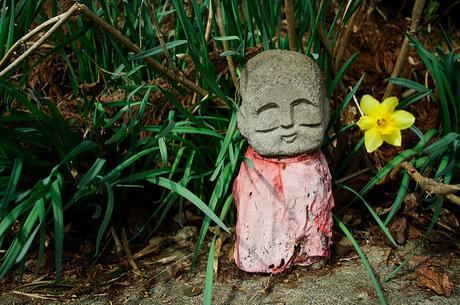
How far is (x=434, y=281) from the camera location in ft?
6.68

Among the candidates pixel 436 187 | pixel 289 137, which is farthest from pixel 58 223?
pixel 436 187

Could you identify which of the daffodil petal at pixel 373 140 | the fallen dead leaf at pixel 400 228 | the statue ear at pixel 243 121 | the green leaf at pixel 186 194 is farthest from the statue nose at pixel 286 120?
the fallen dead leaf at pixel 400 228

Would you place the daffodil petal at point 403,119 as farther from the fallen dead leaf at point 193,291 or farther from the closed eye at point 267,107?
the fallen dead leaf at point 193,291

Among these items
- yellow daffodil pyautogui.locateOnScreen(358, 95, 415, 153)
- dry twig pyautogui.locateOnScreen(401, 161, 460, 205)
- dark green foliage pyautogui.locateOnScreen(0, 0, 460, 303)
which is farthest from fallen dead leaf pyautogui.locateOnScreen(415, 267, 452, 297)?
yellow daffodil pyautogui.locateOnScreen(358, 95, 415, 153)

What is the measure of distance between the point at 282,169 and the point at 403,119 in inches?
16.5

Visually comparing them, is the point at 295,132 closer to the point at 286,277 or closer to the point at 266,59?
the point at 266,59

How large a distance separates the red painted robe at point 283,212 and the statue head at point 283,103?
7cm

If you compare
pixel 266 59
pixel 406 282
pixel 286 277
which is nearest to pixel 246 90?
pixel 266 59

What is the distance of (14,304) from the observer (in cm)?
209

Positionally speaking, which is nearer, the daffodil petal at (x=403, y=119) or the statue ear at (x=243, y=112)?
the daffodil petal at (x=403, y=119)

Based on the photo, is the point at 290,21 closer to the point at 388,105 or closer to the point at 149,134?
the point at 388,105

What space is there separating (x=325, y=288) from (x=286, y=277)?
145 millimetres

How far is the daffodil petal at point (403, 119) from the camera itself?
6.28ft

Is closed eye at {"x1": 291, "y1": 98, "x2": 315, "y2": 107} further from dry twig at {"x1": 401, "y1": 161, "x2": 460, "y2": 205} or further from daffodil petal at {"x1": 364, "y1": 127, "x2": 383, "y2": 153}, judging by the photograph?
dry twig at {"x1": 401, "y1": 161, "x2": 460, "y2": 205}
